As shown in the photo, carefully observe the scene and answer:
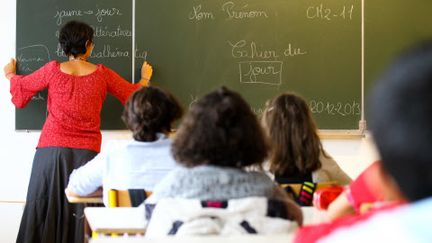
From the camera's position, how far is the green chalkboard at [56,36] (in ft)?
15.0

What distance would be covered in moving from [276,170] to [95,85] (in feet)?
5.72

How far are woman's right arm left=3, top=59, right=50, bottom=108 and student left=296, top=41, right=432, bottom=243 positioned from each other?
3.71 m

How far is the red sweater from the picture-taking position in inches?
162

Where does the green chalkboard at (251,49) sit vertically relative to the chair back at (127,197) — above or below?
above

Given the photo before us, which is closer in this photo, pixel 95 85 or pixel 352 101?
pixel 95 85

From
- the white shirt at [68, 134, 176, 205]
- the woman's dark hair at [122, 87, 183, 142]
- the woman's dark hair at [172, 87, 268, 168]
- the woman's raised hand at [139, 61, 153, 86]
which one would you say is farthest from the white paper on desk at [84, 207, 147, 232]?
the woman's raised hand at [139, 61, 153, 86]

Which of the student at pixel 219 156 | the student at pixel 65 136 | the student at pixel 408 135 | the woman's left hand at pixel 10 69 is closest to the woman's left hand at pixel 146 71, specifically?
the student at pixel 65 136

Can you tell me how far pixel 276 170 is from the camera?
2.92m

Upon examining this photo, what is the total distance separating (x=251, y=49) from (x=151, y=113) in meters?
1.83

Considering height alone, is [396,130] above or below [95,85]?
above

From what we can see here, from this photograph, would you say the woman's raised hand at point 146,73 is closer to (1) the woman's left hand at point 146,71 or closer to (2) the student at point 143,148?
(1) the woman's left hand at point 146,71

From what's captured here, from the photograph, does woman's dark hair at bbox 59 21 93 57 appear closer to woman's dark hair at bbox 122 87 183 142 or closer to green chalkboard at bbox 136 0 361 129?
green chalkboard at bbox 136 0 361 129

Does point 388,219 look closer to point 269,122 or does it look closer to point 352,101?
point 269,122

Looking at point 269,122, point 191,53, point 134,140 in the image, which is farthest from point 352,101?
point 134,140
